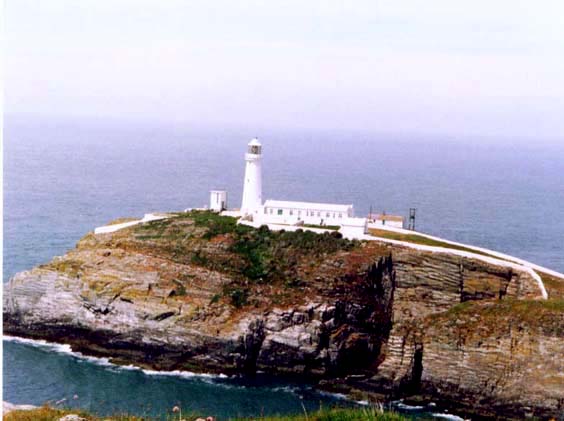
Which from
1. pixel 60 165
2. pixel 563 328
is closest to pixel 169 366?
pixel 563 328

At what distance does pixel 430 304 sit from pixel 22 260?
26627 millimetres

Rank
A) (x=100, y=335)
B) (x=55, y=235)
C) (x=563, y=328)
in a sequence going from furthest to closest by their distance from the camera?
(x=55, y=235) → (x=100, y=335) → (x=563, y=328)

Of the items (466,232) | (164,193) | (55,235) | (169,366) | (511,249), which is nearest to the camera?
(169,366)

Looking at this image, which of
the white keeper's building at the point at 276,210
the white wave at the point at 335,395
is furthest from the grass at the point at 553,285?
the white wave at the point at 335,395

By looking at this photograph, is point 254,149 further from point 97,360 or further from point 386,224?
point 97,360

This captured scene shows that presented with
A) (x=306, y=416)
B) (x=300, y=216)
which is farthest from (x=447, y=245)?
(x=306, y=416)

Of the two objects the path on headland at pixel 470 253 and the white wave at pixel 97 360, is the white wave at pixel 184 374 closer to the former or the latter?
the white wave at pixel 97 360

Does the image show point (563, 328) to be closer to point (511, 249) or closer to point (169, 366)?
point (169, 366)

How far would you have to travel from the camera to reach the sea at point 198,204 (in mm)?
31344

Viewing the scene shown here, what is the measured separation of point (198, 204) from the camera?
8131 centimetres

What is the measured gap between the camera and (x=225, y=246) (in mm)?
40594

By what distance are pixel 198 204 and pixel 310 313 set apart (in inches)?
1846

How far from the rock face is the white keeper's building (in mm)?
3205

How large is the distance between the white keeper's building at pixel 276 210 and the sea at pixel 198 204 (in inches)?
484
